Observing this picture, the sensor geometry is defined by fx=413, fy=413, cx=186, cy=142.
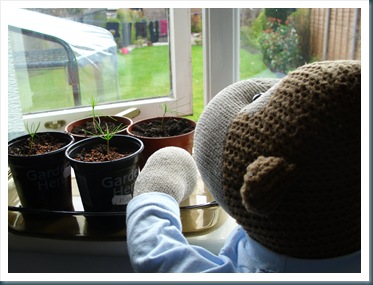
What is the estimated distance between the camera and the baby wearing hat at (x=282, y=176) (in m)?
0.40

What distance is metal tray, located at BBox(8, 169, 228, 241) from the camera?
2.26ft

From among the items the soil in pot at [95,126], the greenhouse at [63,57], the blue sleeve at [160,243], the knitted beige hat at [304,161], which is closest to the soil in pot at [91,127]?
the soil in pot at [95,126]

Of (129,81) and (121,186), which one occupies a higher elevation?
(129,81)

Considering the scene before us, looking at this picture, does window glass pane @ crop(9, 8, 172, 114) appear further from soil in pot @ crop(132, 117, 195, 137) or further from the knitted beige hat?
the knitted beige hat

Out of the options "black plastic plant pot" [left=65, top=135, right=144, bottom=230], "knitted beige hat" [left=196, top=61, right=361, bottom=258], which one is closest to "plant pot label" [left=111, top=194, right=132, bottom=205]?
"black plastic plant pot" [left=65, top=135, right=144, bottom=230]

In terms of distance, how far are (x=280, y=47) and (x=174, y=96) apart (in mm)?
263

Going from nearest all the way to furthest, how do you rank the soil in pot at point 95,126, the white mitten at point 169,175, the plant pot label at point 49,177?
the white mitten at point 169,175 < the plant pot label at point 49,177 < the soil in pot at point 95,126

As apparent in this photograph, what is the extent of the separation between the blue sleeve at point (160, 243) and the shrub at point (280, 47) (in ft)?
1.43

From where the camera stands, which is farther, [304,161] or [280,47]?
[280,47]

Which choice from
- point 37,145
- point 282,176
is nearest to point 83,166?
point 37,145

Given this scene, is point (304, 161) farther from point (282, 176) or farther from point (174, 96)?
point (174, 96)

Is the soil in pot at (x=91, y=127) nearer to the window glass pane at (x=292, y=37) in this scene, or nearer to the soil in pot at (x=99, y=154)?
the soil in pot at (x=99, y=154)

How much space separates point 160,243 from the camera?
0.51 meters

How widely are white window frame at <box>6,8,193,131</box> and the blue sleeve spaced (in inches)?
16.5
